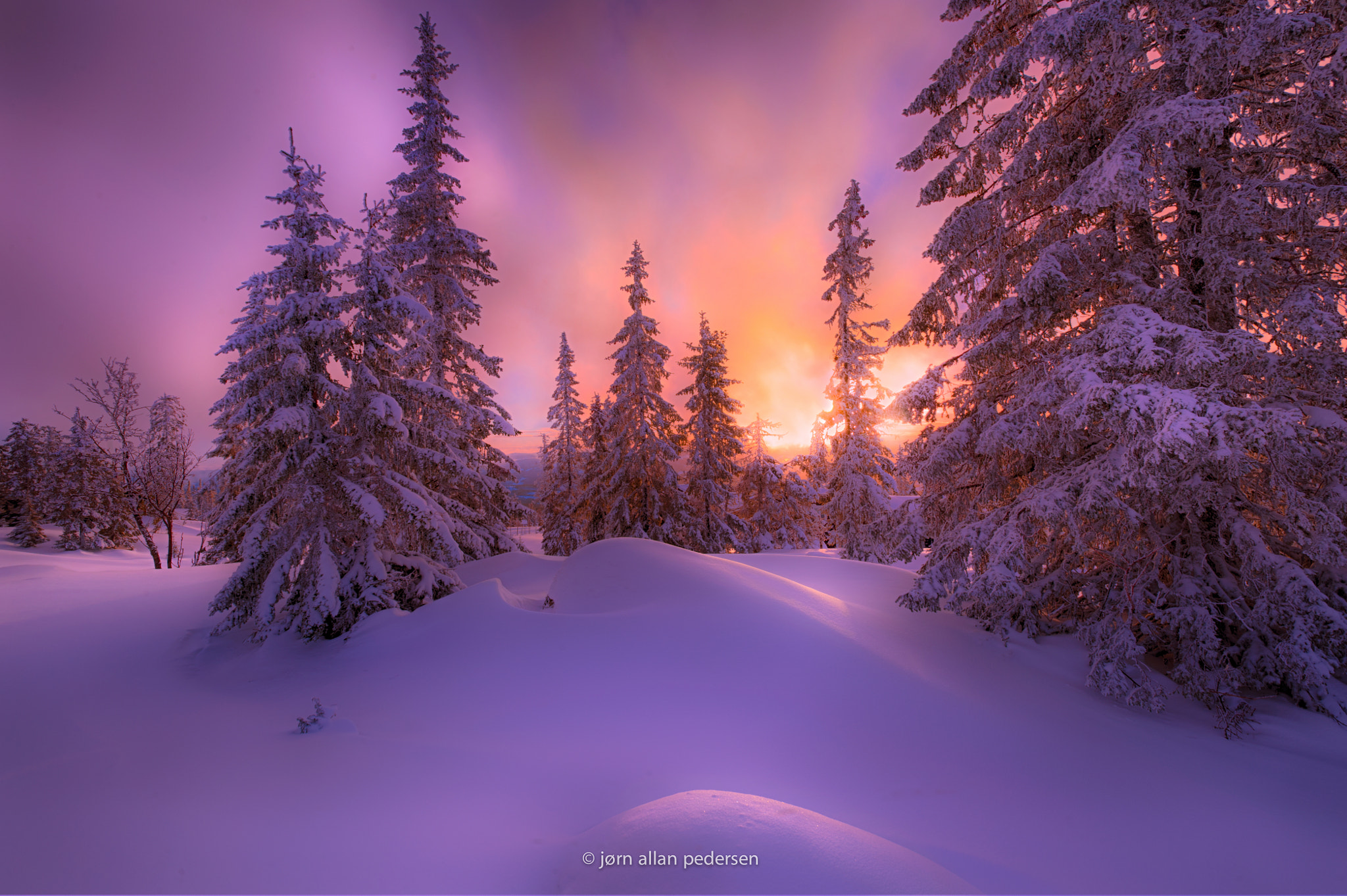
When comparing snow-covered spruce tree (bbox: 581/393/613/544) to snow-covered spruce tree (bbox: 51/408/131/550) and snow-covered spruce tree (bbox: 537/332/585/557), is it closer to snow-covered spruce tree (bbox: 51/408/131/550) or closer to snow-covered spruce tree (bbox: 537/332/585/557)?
snow-covered spruce tree (bbox: 537/332/585/557)

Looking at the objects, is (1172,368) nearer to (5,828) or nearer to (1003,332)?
(1003,332)

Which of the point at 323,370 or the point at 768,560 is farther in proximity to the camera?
the point at 768,560

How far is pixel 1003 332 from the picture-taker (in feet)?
23.2

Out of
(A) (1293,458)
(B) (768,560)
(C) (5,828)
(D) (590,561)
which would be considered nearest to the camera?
(C) (5,828)

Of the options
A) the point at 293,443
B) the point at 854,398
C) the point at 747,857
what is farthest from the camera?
the point at 854,398

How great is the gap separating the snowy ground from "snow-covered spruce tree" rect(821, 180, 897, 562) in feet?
36.7

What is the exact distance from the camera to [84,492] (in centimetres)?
2614

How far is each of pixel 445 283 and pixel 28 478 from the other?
114 feet

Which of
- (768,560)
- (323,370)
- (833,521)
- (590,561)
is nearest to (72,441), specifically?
(323,370)

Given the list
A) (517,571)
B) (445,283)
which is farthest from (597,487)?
(445,283)

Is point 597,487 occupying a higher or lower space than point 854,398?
lower

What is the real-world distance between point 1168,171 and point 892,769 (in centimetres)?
789

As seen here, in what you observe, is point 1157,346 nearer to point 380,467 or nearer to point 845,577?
point 845,577

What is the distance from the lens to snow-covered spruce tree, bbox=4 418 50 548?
85.1 feet
